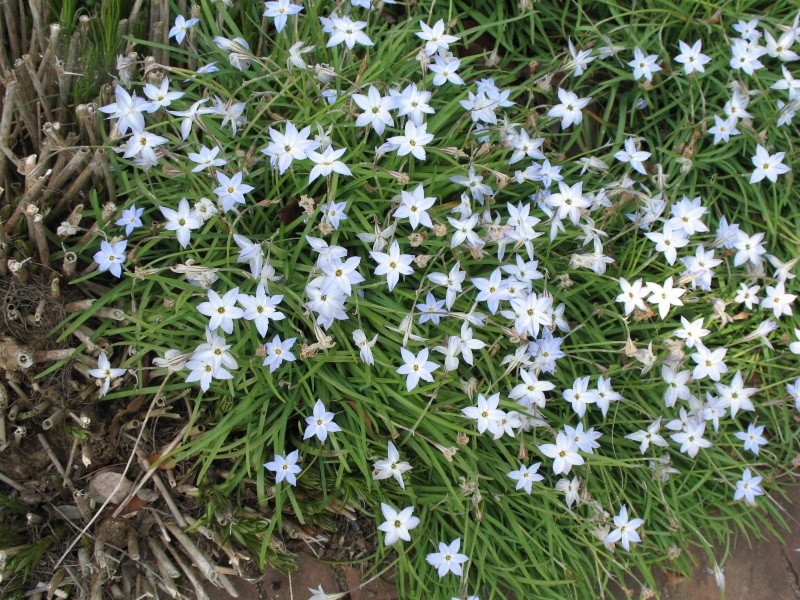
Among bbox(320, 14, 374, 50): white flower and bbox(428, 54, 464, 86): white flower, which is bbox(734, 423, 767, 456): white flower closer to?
bbox(428, 54, 464, 86): white flower

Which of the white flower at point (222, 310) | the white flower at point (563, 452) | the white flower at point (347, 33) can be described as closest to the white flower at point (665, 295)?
the white flower at point (563, 452)

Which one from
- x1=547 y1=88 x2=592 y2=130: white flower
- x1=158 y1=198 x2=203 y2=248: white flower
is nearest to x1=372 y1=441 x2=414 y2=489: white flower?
x1=158 y1=198 x2=203 y2=248: white flower

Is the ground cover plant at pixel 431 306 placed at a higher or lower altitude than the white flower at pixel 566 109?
lower

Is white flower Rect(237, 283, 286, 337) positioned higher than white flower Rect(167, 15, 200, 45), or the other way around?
white flower Rect(167, 15, 200, 45)

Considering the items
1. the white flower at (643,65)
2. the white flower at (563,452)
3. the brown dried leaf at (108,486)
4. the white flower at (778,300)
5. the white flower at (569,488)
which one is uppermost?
the white flower at (643,65)

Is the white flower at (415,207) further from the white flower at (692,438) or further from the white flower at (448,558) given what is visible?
the white flower at (692,438)

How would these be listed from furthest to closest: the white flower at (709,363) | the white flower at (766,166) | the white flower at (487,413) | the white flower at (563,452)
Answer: the white flower at (766,166) → the white flower at (709,363) → the white flower at (563,452) → the white flower at (487,413)

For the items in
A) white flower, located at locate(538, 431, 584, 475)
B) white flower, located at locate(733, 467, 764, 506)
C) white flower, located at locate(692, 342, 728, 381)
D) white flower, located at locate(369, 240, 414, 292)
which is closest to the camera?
white flower, located at locate(369, 240, 414, 292)

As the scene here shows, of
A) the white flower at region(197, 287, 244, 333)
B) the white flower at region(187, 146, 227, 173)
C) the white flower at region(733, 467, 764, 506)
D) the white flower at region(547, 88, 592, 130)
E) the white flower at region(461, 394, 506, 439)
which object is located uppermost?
the white flower at region(547, 88, 592, 130)

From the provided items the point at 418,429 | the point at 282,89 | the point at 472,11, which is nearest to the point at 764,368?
the point at 418,429

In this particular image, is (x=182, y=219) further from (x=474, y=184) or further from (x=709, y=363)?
(x=709, y=363)

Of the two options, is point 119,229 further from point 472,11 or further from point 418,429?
point 472,11
